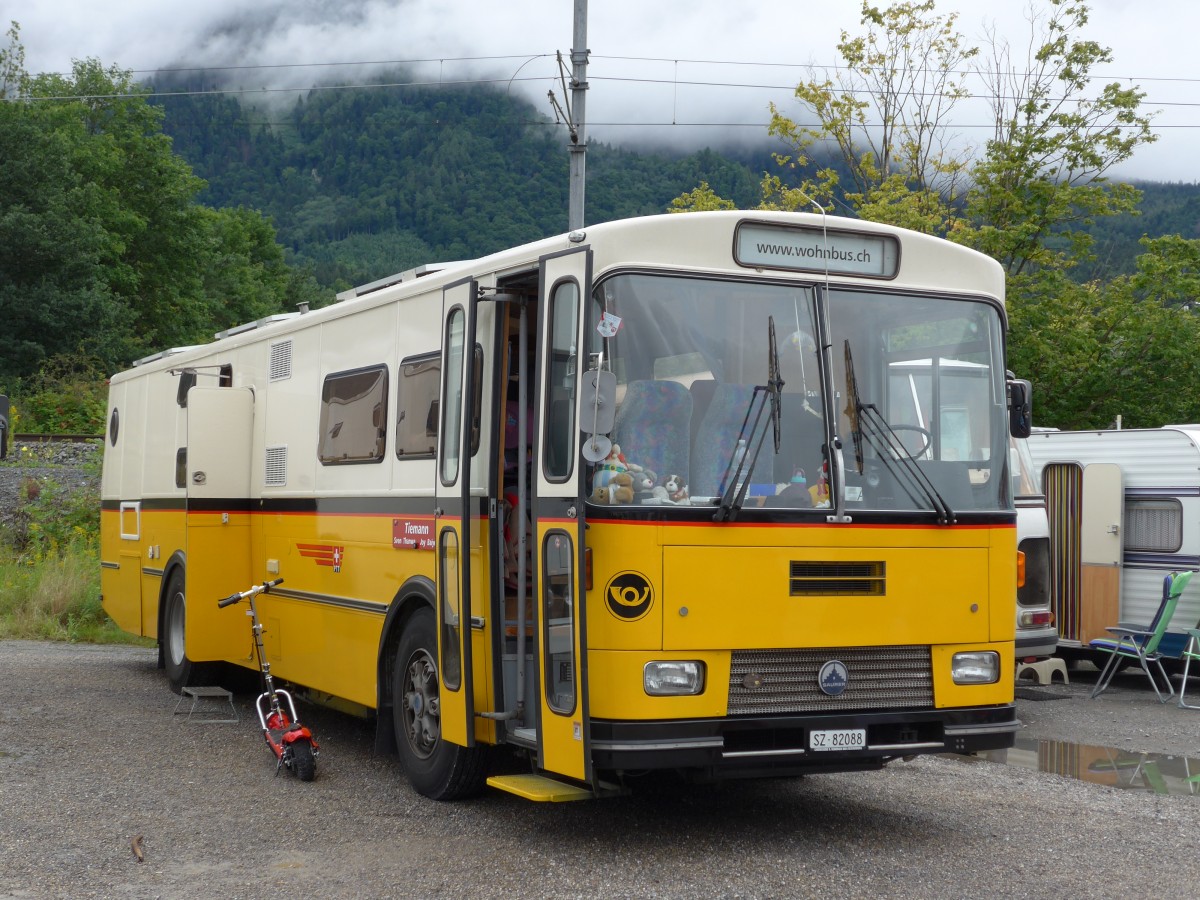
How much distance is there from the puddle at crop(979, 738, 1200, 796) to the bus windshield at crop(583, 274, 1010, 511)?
2.61 m

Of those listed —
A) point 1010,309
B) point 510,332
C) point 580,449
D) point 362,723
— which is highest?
point 1010,309

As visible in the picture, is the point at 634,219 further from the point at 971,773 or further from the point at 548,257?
the point at 971,773

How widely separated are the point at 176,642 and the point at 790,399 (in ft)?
25.1

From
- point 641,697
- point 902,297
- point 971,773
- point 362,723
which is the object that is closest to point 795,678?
point 641,697

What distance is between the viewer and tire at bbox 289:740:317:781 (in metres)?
9.13

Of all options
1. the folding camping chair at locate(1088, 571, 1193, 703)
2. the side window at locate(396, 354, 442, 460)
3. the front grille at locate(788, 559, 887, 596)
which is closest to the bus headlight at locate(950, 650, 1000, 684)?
the front grille at locate(788, 559, 887, 596)

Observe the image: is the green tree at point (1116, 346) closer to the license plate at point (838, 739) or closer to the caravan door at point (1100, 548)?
the caravan door at point (1100, 548)

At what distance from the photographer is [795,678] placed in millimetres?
7133

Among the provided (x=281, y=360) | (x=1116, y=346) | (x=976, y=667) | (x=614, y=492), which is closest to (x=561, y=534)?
(x=614, y=492)

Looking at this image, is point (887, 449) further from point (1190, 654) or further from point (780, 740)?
point (1190, 654)

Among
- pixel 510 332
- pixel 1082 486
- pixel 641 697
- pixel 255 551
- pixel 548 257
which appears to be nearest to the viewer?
pixel 641 697

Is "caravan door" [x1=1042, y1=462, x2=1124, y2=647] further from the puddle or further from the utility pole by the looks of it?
the utility pole

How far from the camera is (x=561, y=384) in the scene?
725 centimetres

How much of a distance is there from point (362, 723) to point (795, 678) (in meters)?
5.51
